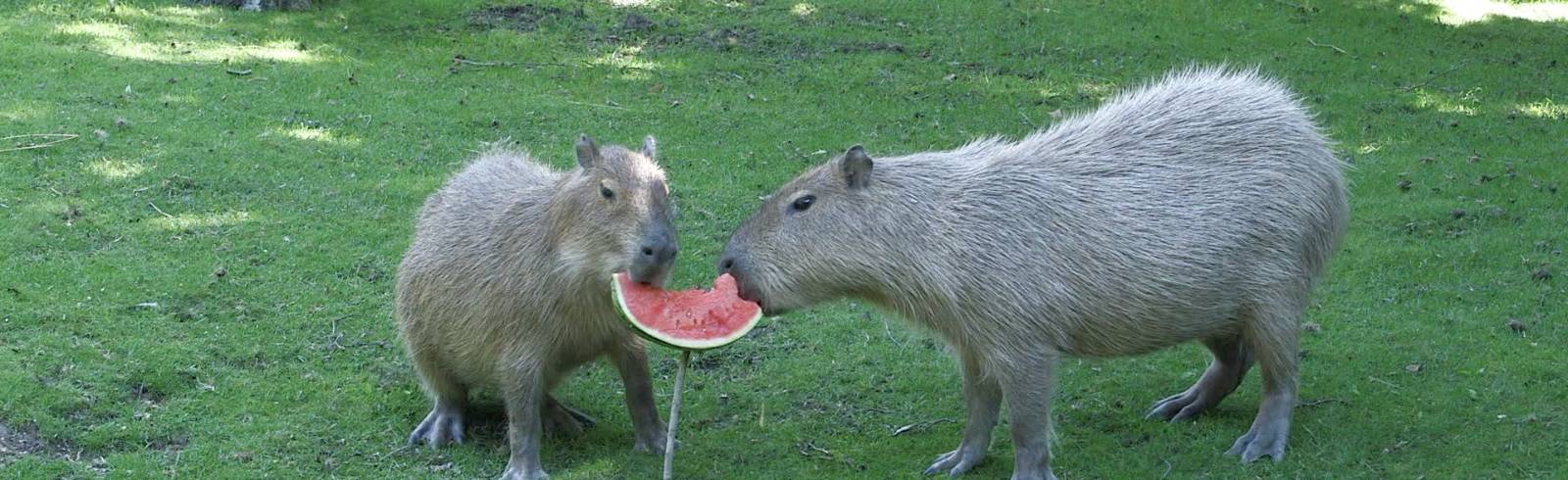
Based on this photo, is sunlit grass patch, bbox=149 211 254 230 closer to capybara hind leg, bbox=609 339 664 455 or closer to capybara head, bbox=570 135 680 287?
capybara hind leg, bbox=609 339 664 455

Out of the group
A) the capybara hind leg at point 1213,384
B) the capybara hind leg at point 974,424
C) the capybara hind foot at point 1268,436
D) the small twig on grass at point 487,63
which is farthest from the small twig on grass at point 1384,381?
the small twig on grass at point 487,63

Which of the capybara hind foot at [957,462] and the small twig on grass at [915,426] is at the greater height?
the capybara hind foot at [957,462]

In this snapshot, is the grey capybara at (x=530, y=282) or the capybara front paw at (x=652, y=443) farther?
the capybara front paw at (x=652, y=443)

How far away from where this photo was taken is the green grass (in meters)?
5.33

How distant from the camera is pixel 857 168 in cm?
483

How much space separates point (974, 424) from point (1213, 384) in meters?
0.97

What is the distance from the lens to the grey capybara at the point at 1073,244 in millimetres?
4785

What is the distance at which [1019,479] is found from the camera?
4934 mm

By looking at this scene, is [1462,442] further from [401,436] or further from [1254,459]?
[401,436]

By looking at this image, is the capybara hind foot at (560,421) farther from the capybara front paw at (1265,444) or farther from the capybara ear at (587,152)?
the capybara front paw at (1265,444)

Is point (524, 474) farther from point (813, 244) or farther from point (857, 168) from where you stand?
point (857, 168)

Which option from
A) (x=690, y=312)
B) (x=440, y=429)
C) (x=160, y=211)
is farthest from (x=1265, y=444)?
(x=160, y=211)

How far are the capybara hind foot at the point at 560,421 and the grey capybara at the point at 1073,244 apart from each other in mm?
1154

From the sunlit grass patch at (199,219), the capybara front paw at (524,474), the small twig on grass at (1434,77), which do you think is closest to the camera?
the capybara front paw at (524,474)
